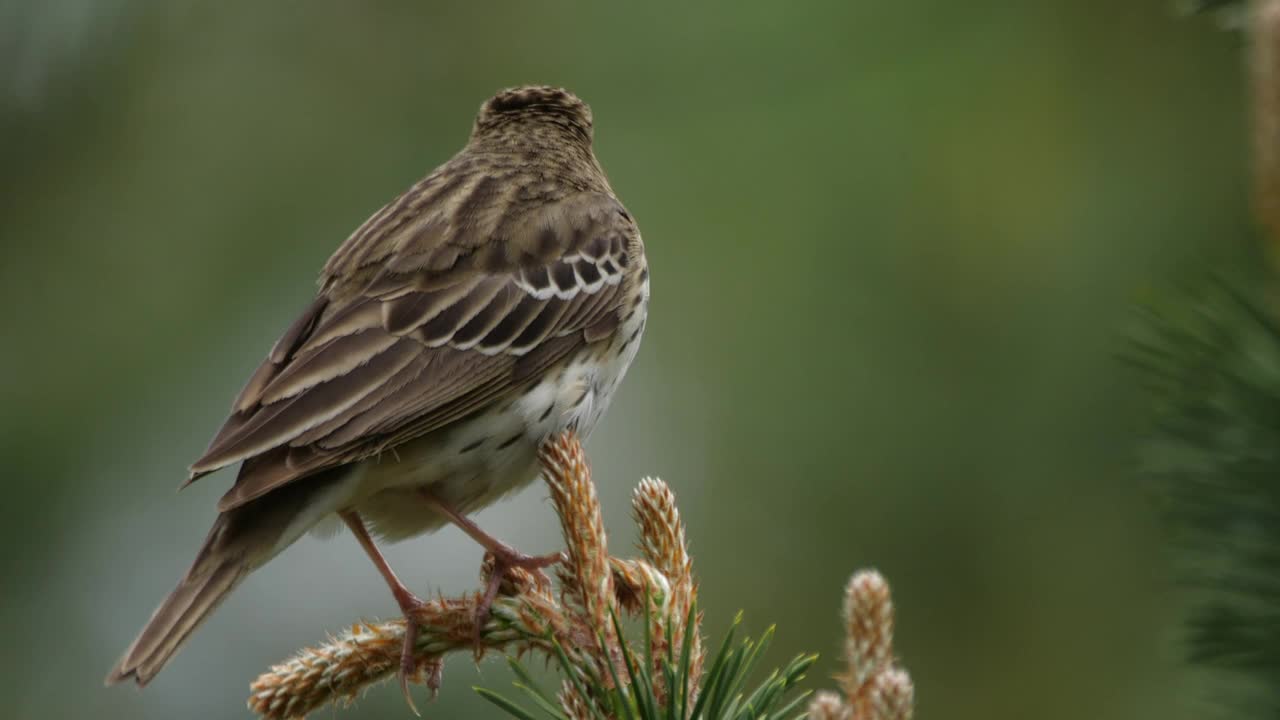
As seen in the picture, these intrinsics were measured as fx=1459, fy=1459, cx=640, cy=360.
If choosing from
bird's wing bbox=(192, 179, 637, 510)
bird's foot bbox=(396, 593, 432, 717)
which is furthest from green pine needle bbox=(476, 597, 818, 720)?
bird's wing bbox=(192, 179, 637, 510)

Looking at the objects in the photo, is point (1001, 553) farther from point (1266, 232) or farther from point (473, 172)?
point (1266, 232)

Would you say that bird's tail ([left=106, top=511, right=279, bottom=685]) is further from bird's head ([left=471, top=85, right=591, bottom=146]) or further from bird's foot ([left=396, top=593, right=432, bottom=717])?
bird's head ([left=471, top=85, right=591, bottom=146])

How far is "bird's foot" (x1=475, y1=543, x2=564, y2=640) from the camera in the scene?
3.73 metres

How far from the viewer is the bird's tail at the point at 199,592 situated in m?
4.01

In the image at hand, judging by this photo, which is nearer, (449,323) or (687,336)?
(449,323)

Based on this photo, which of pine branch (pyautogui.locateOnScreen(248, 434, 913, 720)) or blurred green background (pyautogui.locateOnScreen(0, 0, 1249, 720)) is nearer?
pine branch (pyautogui.locateOnScreen(248, 434, 913, 720))

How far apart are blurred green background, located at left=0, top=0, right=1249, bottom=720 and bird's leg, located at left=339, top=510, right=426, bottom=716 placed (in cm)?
369

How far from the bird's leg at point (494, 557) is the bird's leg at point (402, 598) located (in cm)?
23

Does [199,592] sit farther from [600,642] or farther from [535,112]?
[535,112]

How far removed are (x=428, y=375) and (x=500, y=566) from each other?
1067 mm

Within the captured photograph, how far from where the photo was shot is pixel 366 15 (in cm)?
1109

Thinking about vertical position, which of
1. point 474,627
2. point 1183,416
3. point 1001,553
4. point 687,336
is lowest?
point 1001,553

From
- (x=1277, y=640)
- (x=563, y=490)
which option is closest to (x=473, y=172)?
(x=563, y=490)

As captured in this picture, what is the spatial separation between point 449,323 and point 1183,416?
9.59 ft
